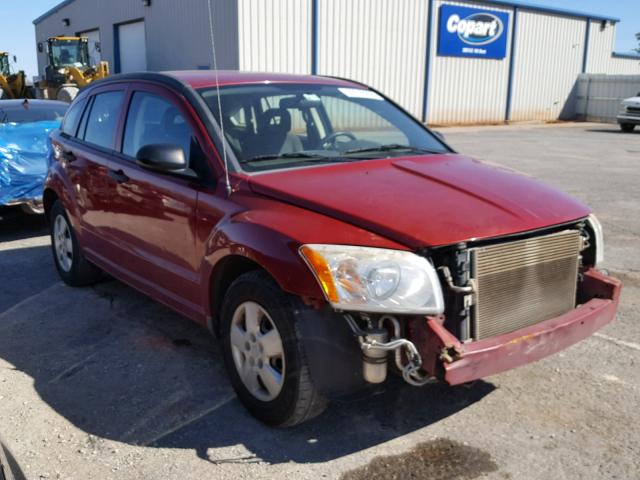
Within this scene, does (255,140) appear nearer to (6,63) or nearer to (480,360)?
(480,360)

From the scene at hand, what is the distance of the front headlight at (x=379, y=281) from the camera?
274 centimetres

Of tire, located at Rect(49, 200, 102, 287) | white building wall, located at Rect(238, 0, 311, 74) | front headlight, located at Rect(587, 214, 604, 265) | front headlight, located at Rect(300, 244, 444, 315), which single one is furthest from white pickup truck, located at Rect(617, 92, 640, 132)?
front headlight, located at Rect(300, 244, 444, 315)

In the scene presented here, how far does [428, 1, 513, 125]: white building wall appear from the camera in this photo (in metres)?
27.5

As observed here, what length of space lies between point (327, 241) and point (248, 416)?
3.80ft

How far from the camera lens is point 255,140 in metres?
3.81

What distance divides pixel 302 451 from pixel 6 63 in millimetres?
27802

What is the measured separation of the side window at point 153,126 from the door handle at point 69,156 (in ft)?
3.01

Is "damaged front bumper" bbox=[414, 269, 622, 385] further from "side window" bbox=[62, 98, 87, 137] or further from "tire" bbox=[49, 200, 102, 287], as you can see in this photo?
"side window" bbox=[62, 98, 87, 137]

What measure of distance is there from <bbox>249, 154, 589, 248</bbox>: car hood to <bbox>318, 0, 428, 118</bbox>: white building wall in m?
20.4

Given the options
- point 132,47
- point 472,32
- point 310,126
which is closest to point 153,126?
point 310,126

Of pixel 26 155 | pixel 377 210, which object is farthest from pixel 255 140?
pixel 26 155

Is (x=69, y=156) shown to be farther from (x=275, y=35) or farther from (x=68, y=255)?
(x=275, y=35)

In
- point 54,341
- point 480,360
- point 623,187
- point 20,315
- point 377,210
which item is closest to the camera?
point 480,360

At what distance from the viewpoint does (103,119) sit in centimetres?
495
